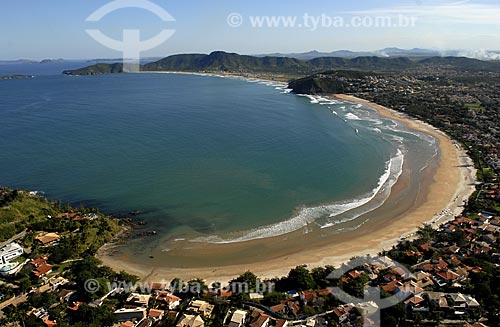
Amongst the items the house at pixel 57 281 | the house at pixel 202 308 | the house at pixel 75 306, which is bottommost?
the house at pixel 75 306

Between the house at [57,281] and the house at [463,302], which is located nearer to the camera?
the house at [463,302]

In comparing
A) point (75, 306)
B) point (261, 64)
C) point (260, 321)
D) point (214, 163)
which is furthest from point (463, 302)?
point (261, 64)

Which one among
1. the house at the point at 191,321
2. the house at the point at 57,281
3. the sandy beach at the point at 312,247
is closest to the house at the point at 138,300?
the house at the point at 191,321

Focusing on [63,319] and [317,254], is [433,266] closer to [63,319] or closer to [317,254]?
[317,254]

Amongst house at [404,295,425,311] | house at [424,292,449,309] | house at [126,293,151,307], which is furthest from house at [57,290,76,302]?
house at [424,292,449,309]

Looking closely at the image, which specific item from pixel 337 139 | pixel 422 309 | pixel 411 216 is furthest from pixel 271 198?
pixel 337 139

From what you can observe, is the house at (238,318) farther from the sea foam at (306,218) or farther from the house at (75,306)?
the sea foam at (306,218)
